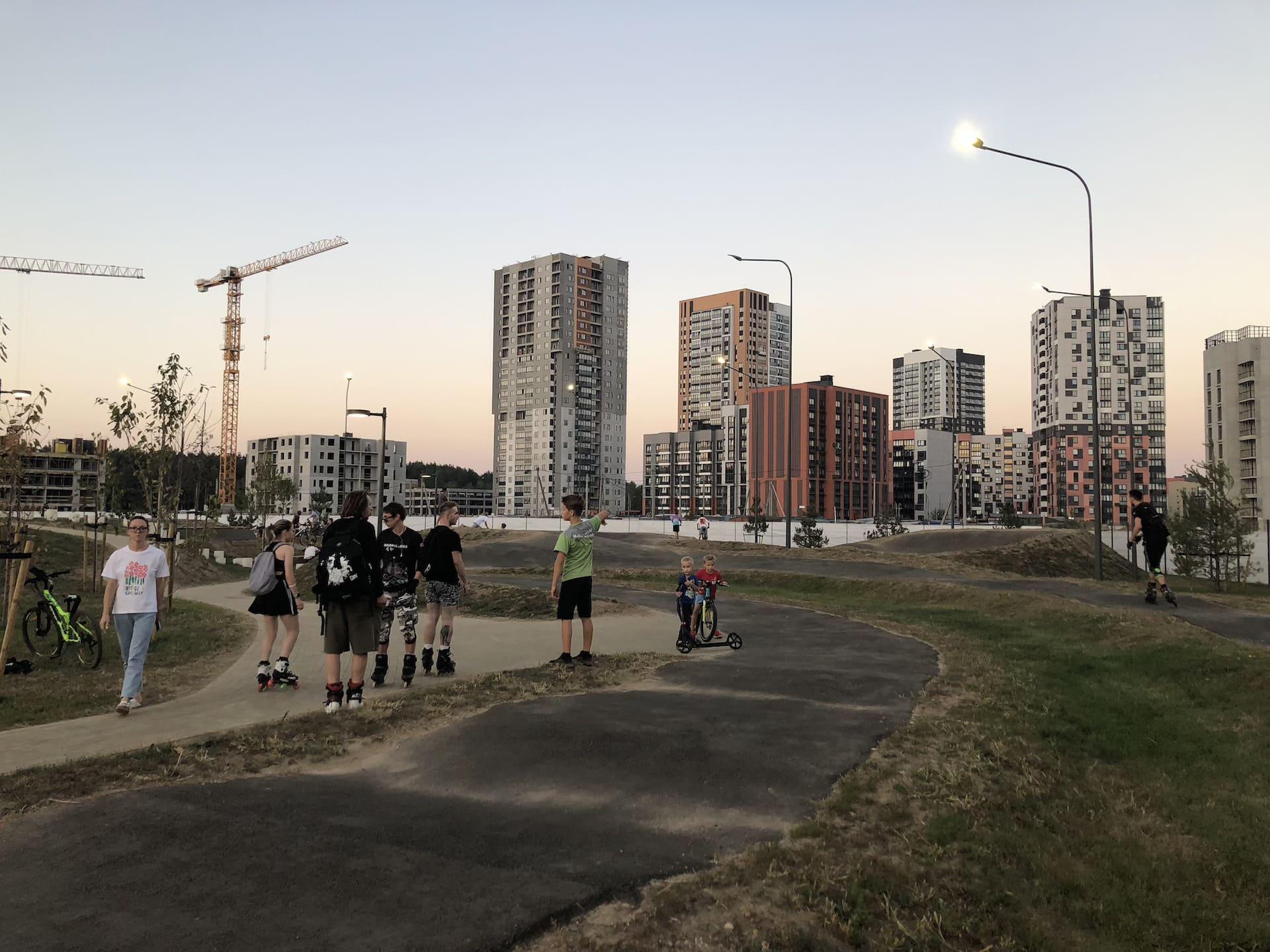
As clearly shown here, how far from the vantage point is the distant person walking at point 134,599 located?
8.29 meters

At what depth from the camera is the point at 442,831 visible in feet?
15.8

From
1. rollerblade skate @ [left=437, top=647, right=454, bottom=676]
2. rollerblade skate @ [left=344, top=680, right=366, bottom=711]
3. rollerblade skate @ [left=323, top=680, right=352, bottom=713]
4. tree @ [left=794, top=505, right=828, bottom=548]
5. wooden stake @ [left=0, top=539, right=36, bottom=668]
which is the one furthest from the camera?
tree @ [left=794, top=505, right=828, bottom=548]

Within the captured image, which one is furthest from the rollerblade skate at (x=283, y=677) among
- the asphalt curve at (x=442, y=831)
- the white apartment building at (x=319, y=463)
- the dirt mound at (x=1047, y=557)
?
the white apartment building at (x=319, y=463)

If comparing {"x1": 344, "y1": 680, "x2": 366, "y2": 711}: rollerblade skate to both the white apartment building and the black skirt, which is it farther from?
the white apartment building

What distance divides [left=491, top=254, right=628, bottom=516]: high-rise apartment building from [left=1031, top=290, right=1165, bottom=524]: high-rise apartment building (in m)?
93.6

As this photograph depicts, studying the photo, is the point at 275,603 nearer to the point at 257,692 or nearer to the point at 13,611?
the point at 257,692

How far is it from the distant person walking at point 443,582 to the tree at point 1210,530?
39015 mm

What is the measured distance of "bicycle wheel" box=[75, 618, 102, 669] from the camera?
11086mm

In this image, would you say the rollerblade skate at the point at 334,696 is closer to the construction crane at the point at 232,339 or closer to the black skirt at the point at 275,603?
the black skirt at the point at 275,603

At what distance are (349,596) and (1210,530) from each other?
4250 cm

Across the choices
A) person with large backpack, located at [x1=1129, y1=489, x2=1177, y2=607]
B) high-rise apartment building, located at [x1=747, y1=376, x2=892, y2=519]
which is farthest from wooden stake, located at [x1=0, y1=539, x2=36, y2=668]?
high-rise apartment building, located at [x1=747, y1=376, x2=892, y2=519]

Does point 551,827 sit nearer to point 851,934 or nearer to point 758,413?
point 851,934

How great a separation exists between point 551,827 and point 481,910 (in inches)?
43.6

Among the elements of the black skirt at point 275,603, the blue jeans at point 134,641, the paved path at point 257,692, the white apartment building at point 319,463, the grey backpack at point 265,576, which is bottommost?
the paved path at point 257,692
